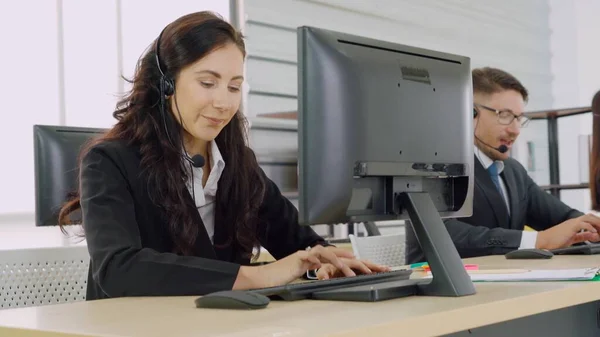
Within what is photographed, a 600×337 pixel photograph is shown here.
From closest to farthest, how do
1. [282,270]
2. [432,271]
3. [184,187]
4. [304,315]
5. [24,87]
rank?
[304,315] < [432,271] < [282,270] < [184,187] < [24,87]

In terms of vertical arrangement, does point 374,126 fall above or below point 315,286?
above

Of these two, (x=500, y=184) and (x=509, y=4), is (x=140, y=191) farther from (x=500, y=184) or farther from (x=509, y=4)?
(x=509, y=4)

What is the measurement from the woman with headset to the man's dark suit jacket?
70 centimetres

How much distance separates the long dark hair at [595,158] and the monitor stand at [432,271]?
1565mm

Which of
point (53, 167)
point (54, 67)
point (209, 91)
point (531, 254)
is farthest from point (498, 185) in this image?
point (54, 67)

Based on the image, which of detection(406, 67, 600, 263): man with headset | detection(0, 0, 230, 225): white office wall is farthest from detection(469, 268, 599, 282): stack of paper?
detection(0, 0, 230, 225): white office wall

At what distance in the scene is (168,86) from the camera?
1.99 metres

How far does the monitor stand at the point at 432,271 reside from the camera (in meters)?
1.47

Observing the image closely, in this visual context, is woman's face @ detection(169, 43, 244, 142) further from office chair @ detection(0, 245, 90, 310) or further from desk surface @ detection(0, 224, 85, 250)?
desk surface @ detection(0, 224, 85, 250)

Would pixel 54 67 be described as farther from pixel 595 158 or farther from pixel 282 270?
pixel 282 270

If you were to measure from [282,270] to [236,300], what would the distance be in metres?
0.30

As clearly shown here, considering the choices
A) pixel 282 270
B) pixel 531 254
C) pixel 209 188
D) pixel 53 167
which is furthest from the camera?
pixel 53 167

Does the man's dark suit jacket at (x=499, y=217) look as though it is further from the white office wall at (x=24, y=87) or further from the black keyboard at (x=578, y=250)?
the white office wall at (x=24, y=87)

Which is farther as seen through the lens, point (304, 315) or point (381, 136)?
point (381, 136)
